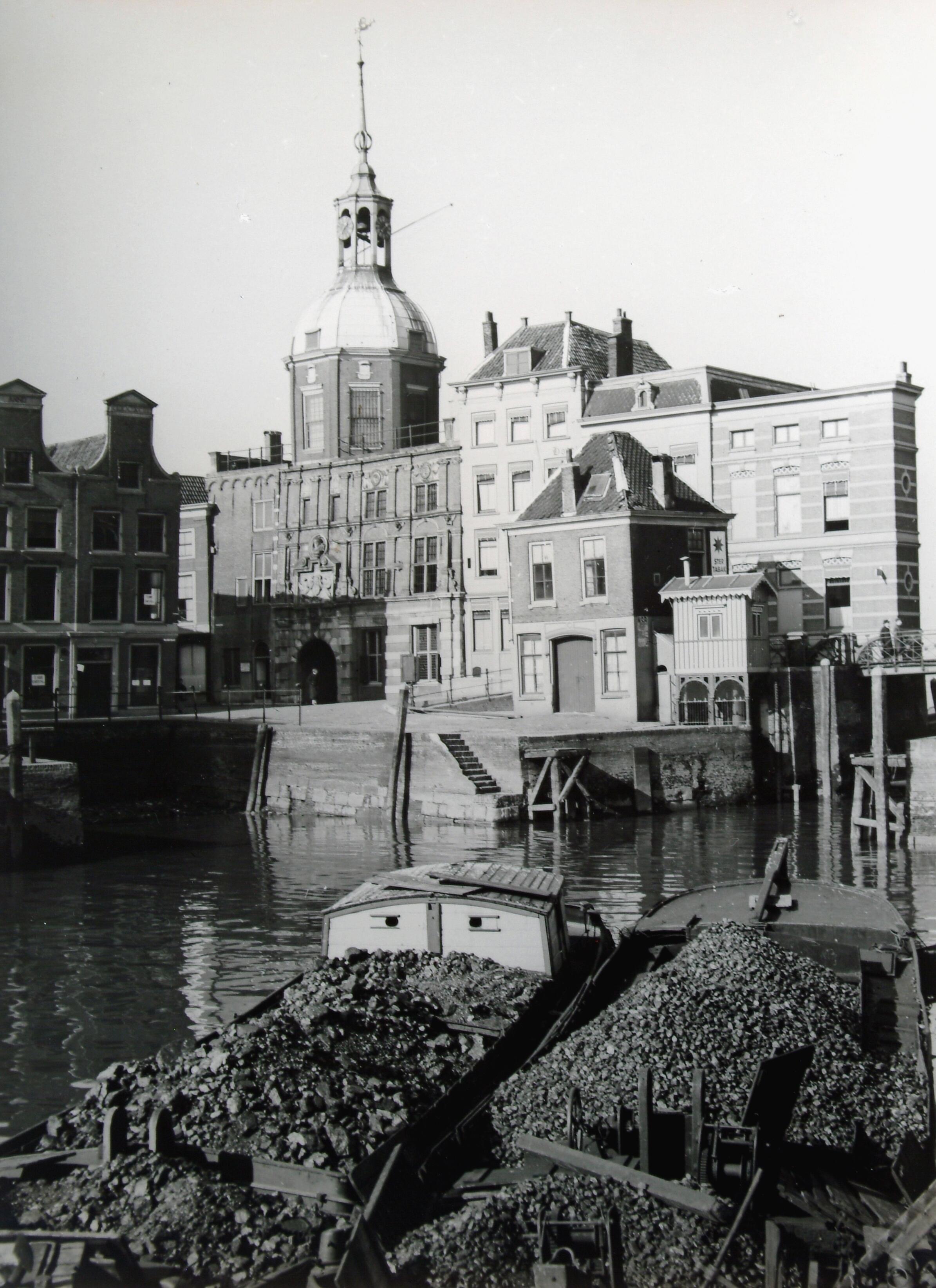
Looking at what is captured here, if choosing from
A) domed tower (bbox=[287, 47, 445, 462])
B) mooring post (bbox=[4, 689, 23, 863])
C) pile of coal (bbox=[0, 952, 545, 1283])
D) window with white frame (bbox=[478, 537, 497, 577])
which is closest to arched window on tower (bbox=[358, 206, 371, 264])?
domed tower (bbox=[287, 47, 445, 462])

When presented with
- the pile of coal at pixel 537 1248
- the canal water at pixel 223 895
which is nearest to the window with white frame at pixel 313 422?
the canal water at pixel 223 895

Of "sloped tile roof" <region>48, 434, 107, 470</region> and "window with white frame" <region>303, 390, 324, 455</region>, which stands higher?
"window with white frame" <region>303, 390, 324, 455</region>

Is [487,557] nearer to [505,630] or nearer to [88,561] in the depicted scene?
[505,630]

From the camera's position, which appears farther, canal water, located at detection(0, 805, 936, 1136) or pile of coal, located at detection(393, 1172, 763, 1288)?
canal water, located at detection(0, 805, 936, 1136)

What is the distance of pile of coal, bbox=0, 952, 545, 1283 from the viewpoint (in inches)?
432

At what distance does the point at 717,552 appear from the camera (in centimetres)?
4866

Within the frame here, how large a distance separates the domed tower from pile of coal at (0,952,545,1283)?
165 feet

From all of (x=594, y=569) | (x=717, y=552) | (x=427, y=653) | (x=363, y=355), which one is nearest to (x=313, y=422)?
(x=363, y=355)

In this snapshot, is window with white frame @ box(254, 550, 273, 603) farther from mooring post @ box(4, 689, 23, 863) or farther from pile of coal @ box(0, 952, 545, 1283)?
pile of coal @ box(0, 952, 545, 1283)

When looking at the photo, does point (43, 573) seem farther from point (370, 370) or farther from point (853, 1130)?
point (853, 1130)

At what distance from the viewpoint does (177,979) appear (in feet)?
73.7

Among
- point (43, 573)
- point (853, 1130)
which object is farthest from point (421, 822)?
point (853, 1130)

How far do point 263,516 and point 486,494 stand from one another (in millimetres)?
14032

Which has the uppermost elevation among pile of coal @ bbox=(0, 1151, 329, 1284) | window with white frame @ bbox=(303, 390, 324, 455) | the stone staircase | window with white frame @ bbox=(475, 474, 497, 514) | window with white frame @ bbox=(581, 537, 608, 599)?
window with white frame @ bbox=(303, 390, 324, 455)
